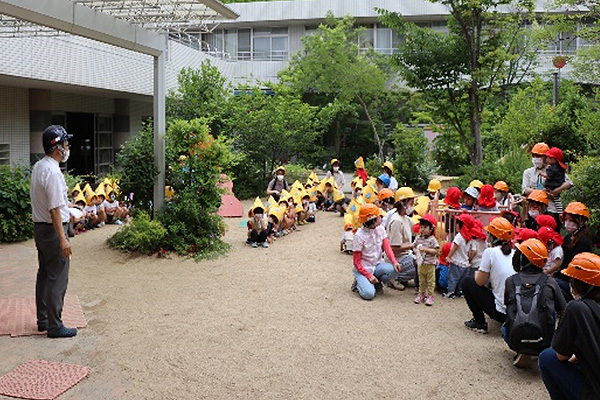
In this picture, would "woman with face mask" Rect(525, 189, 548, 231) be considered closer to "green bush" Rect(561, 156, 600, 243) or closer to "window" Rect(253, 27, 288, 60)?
"green bush" Rect(561, 156, 600, 243)

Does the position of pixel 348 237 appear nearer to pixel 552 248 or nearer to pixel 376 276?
pixel 376 276

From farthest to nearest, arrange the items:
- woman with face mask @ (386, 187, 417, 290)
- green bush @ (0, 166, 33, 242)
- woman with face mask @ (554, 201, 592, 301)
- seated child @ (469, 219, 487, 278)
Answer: green bush @ (0, 166, 33, 242), woman with face mask @ (386, 187, 417, 290), seated child @ (469, 219, 487, 278), woman with face mask @ (554, 201, 592, 301)

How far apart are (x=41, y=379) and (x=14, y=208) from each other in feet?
22.3

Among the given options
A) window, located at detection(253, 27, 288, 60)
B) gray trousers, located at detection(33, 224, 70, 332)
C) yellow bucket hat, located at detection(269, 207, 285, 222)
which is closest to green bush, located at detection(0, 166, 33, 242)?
yellow bucket hat, located at detection(269, 207, 285, 222)

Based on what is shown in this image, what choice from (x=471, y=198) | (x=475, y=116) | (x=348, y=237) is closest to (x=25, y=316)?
(x=348, y=237)

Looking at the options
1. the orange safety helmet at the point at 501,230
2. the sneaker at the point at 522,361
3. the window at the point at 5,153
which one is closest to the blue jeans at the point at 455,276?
the orange safety helmet at the point at 501,230

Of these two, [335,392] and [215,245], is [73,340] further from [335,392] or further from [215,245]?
[215,245]

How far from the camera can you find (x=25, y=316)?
6.81m

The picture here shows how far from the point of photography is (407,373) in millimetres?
5590

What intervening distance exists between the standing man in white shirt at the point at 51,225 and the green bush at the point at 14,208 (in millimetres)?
5491

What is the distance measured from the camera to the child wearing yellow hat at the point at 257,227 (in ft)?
38.3

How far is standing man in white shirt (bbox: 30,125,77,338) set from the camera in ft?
19.2

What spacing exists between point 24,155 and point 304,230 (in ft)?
28.8

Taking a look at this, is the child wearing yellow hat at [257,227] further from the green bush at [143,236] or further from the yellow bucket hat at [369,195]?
the yellow bucket hat at [369,195]
